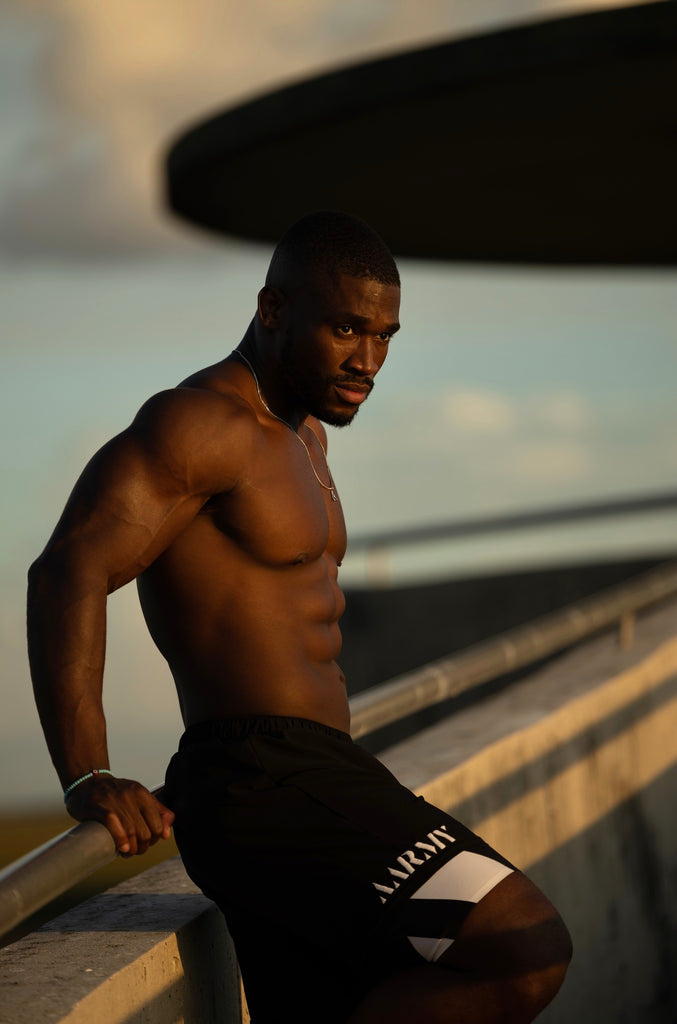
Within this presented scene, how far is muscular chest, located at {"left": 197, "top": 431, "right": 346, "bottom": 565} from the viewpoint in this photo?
8.88 ft

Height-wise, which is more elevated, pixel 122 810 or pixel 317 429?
pixel 317 429

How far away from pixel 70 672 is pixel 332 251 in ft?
3.36

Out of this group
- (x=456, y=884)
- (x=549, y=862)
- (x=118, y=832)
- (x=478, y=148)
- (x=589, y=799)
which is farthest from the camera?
(x=478, y=148)

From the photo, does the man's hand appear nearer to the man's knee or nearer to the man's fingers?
the man's fingers

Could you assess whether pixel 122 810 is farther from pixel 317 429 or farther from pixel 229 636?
pixel 317 429

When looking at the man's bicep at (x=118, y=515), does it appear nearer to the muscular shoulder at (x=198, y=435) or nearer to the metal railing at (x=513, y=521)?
the muscular shoulder at (x=198, y=435)

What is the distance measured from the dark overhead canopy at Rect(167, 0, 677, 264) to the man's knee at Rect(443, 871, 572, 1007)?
24.0ft

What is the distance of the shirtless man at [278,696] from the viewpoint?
2.36m

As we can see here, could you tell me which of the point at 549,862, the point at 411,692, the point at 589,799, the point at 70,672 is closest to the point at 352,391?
the point at 70,672

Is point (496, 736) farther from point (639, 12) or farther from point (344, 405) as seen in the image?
point (639, 12)

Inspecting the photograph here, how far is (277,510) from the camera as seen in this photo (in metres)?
2.75

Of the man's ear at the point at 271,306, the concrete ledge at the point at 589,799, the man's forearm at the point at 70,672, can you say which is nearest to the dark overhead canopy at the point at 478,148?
the concrete ledge at the point at 589,799

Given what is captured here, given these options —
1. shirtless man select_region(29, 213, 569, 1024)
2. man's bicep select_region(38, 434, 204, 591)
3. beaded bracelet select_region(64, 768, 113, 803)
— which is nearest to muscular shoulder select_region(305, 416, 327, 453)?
shirtless man select_region(29, 213, 569, 1024)

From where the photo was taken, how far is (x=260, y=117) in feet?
33.5
